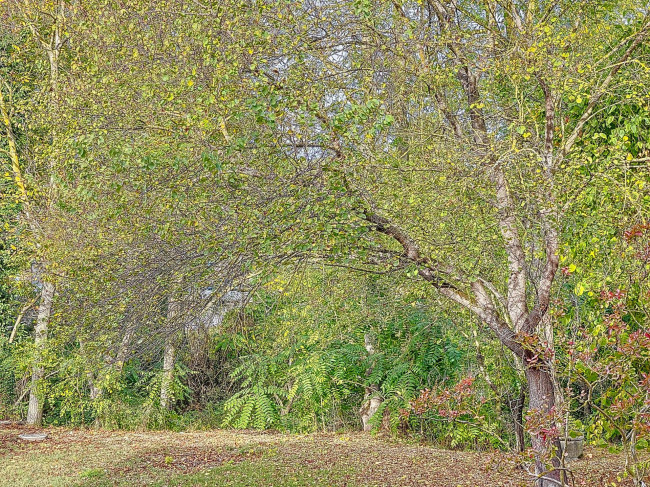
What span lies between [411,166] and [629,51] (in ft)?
6.50

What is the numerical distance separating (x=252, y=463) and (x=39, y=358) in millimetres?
4793

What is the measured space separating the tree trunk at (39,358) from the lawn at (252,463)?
3.60ft

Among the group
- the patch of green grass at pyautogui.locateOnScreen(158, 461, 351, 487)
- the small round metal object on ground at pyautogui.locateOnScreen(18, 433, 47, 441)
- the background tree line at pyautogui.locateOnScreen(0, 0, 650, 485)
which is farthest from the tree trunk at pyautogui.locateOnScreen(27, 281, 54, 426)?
the patch of green grass at pyautogui.locateOnScreen(158, 461, 351, 487)

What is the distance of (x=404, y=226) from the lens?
5605mm

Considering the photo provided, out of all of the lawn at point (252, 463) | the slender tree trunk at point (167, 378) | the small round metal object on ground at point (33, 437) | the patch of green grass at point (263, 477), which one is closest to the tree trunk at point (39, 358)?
the small round metal object on ground at point (33, 437)

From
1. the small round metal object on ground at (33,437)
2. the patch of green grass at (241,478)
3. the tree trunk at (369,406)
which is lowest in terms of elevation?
the patch of green grass at (241,478)

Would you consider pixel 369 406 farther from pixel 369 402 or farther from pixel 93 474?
pixel 93 474

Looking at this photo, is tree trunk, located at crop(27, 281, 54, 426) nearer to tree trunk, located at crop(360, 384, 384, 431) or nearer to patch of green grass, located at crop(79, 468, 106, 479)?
patch of green grass, located at crop(79, 468, 106, 479)

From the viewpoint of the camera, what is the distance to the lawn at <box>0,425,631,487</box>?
301 inches

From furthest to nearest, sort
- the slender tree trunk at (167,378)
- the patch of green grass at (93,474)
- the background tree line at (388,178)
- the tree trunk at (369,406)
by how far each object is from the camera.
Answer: the slender tree trunk at (167,378)
the tree trunk at (369,406)
the patch of green grass at (93,474)
the background tree line at (388,178)

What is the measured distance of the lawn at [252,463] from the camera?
25.0ft

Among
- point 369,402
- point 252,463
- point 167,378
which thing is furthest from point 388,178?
point 167,378

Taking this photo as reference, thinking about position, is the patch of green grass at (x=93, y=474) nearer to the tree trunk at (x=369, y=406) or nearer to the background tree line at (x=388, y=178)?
the background tree line at (x=388, y=178)

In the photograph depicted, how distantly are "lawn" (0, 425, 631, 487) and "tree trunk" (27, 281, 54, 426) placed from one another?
1.10 metres
